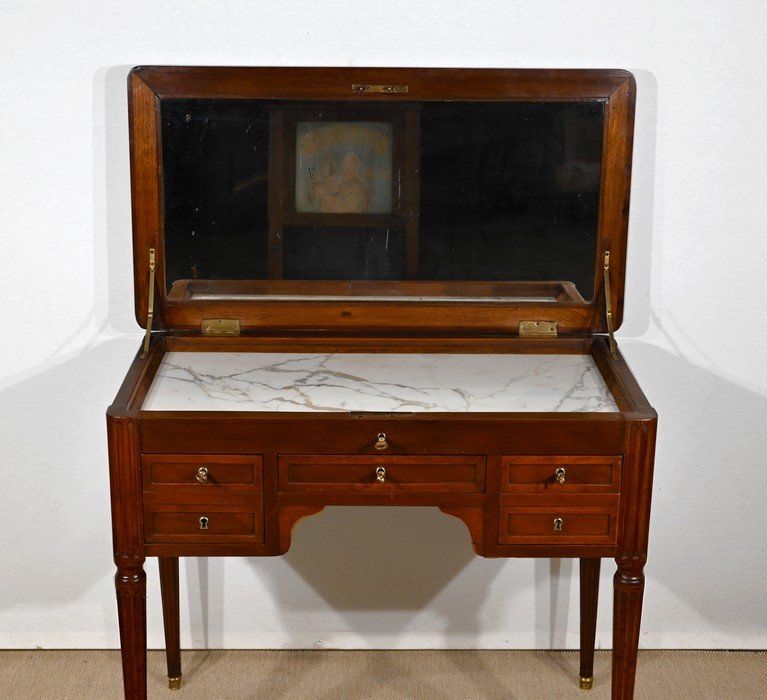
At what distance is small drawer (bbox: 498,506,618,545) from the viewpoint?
6.64 ft

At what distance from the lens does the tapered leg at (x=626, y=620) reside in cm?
206

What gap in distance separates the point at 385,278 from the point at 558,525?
0.63 metres

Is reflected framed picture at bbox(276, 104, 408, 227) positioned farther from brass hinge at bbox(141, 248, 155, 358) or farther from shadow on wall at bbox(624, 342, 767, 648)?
shadow on wall at bbox(624, 342, 767, 648)

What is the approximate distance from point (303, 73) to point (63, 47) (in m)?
0.50

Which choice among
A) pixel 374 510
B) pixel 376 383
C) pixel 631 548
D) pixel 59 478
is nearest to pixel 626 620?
pixel 631 548

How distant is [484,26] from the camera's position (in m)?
2.31

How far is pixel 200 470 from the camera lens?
198 cm

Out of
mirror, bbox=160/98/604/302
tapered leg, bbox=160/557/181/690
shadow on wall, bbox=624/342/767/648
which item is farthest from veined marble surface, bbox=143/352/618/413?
tapered leg, bbox=160/557/181/690

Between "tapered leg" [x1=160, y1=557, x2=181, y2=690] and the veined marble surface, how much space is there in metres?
0.51

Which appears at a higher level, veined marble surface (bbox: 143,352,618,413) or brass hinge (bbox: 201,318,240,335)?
brass hinge (bbox: 201,318,240,335)

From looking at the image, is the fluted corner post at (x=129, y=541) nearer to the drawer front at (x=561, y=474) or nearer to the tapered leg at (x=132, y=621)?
the tapered leg at (x=132, y=621)

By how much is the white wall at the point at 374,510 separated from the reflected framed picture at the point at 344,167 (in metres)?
0.17

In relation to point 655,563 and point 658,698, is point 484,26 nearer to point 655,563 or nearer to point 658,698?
point 655,563

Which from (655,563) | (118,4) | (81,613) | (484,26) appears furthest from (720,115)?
(81,613)
